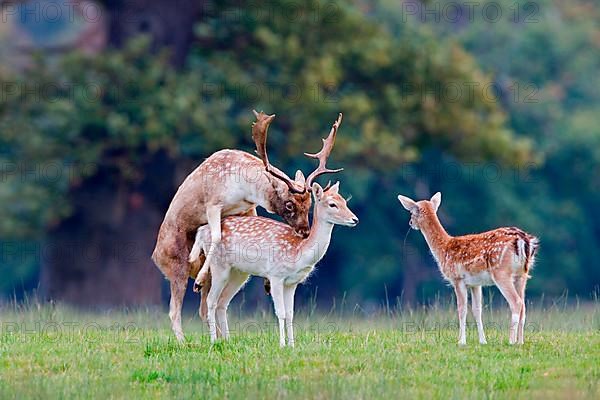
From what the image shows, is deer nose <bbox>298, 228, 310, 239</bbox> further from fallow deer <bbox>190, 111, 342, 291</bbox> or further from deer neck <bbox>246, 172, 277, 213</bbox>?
deer neck <bbox>246, 172, 277, 213</bbox>

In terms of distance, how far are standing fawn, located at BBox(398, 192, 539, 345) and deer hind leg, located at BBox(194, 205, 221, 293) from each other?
1932mm

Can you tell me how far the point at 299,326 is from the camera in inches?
520

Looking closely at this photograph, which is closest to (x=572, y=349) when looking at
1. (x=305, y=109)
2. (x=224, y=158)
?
(x=224, y=158)

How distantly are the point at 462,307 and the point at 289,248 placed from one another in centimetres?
156

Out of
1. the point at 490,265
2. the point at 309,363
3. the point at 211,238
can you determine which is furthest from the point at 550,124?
the point at 309,363

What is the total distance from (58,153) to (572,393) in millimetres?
13688

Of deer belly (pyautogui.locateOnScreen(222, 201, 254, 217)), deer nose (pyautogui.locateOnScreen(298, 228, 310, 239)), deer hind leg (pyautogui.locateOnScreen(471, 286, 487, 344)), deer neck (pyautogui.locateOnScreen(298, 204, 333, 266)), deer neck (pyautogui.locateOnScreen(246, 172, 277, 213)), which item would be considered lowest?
deer hind leg (pyautogui.locateOnScreen(471, 286, 487, 344))

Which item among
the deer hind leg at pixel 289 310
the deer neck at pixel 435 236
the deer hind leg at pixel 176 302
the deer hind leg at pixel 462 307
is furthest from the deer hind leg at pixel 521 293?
the deer hind leg at pixel 176 302

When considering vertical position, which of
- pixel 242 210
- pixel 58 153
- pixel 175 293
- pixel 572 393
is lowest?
pixel 572 393

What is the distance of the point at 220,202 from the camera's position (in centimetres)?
1202

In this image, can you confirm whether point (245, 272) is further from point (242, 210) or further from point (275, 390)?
point (275, 390)

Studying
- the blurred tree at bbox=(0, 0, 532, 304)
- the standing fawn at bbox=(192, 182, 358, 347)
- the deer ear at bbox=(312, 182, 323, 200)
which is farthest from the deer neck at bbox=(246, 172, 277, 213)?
the blurred tree at bbox=(0, 0, 532, 304)

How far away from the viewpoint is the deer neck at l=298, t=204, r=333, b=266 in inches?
435

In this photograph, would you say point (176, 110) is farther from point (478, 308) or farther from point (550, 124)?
point (550, 124)
